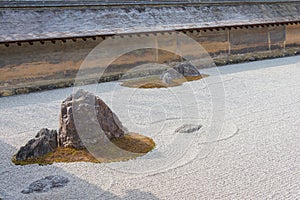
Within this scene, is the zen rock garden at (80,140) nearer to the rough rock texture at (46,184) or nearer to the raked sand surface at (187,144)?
the raked sand surface at (187,144)

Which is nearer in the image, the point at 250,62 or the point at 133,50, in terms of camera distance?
the point at 133,50

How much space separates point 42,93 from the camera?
10.6 meters

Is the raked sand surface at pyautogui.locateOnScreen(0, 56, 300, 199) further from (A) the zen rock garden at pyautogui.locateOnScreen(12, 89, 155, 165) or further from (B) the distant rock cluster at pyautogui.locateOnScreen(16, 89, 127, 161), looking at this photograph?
(B) the distant rock cluster at pyautogui.locateOnScreen(16, 89, 127, 161)

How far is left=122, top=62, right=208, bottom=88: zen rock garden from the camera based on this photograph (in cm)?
1098

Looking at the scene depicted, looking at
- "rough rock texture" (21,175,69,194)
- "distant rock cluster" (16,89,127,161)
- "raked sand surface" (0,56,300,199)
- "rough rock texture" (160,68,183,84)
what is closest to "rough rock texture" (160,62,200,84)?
"rough rock texture" (160,68,183,84)

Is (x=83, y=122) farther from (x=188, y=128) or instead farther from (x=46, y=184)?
(x=188, y=128)

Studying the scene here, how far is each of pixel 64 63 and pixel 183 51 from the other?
480cm

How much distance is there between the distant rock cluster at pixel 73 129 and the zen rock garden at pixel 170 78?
5.06 m

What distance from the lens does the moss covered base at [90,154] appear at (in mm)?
5281

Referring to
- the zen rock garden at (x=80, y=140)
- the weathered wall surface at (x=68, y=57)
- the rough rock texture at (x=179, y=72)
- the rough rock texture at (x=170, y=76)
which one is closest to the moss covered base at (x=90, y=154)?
the zen rock garden at (x=80, y=140)

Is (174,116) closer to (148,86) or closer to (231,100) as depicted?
(231,100)

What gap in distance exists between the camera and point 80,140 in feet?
18.4

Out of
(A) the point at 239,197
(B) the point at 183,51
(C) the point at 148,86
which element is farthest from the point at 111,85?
(A) the point at 239,197

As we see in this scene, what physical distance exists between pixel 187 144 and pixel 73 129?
1.83 m
